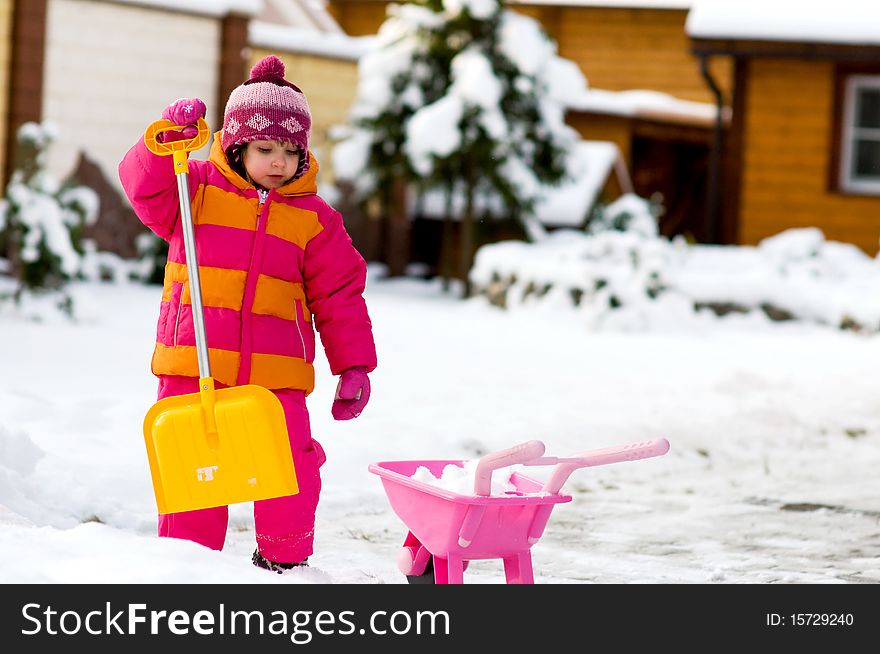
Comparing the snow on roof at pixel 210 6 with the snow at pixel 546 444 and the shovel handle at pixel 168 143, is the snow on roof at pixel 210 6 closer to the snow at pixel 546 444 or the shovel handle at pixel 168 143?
the snow at pixel 546 444

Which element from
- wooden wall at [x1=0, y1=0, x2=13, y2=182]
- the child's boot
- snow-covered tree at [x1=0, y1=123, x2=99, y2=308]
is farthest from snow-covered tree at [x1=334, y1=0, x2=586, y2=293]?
the child's boot

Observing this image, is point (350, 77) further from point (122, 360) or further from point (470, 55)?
point (122, 360)

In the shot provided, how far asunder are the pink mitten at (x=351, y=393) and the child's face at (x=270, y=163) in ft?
1.63

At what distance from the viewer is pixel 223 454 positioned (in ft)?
11.0

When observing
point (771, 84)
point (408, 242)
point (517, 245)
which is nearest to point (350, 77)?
point (408, 242)

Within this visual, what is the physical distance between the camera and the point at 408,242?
16859 mm

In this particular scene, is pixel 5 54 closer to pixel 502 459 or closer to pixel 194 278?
pixel 194 278

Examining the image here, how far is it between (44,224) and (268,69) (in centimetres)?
663

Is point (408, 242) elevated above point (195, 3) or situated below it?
below

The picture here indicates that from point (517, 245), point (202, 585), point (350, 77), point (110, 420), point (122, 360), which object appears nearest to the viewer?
point (202, 585)

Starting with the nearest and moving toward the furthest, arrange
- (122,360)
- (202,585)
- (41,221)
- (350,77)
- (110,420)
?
(202,585), (110,420), (122,360), (41,221), (350,77)

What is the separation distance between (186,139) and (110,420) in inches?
106

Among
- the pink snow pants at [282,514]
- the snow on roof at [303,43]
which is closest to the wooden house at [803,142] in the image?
the snow on roof at [303,43]

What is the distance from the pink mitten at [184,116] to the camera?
11.3 ft
